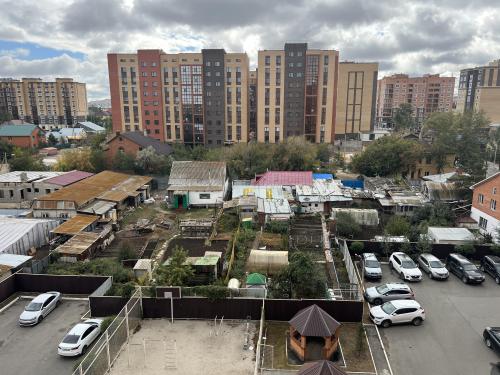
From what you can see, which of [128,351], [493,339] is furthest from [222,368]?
[493,339]

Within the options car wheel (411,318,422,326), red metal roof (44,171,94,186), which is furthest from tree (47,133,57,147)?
car wheel (411,318,422,326)

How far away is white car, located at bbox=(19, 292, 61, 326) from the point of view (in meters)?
15.0

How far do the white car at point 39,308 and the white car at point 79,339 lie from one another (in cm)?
266

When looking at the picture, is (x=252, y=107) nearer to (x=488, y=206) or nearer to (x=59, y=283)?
(x=488, y=206)

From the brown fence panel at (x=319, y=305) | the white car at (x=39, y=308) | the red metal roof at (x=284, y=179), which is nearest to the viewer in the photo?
the brown fence panel at (x=319, y=305)

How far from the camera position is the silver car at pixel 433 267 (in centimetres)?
1839

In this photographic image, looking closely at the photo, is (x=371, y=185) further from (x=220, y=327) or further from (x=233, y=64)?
(x=233, y=64)

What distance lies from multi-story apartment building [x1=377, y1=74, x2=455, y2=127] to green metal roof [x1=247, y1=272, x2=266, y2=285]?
8889 cm

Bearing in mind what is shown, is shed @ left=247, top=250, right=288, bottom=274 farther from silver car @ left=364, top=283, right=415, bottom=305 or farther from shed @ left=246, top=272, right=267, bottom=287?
silver car @ left=364, top=283, right=415, bottom=305

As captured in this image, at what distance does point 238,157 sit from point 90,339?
2799cm

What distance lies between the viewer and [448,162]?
38781 millimetres

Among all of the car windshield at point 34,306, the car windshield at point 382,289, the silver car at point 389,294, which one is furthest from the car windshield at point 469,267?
the car windshield at point 34,306

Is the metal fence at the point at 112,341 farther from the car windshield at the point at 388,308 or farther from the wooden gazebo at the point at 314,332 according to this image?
the car windshield at the point at 388,308

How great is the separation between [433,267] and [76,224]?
21.7 metres
